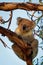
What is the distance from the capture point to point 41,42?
2.10 metres

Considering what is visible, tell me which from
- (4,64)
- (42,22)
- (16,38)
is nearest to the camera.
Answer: (16,38)

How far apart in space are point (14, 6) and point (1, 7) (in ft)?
0.10

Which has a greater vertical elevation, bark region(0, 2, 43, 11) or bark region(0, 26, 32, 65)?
bark region(0, 2, 43, 11)

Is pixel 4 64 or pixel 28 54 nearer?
pixel 28 54

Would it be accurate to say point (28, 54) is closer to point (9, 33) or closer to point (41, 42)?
point (9, 33)

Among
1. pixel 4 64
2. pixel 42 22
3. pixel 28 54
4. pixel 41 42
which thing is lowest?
pixel 4 64

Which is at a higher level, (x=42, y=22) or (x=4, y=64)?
(x=42, y=22)

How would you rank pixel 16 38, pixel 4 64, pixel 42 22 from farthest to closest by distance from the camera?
1. pixel 4 64
2. pixel 42 22
3. pixel 16 38

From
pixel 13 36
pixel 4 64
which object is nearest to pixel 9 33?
pixel 13 36

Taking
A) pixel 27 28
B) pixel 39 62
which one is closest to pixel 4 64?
pixel 39 62

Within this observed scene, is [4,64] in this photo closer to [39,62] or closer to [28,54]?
[39,62]

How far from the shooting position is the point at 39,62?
6.91 feet

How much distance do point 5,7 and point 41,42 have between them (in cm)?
166

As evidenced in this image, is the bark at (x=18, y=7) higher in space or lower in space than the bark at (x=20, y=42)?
higher
